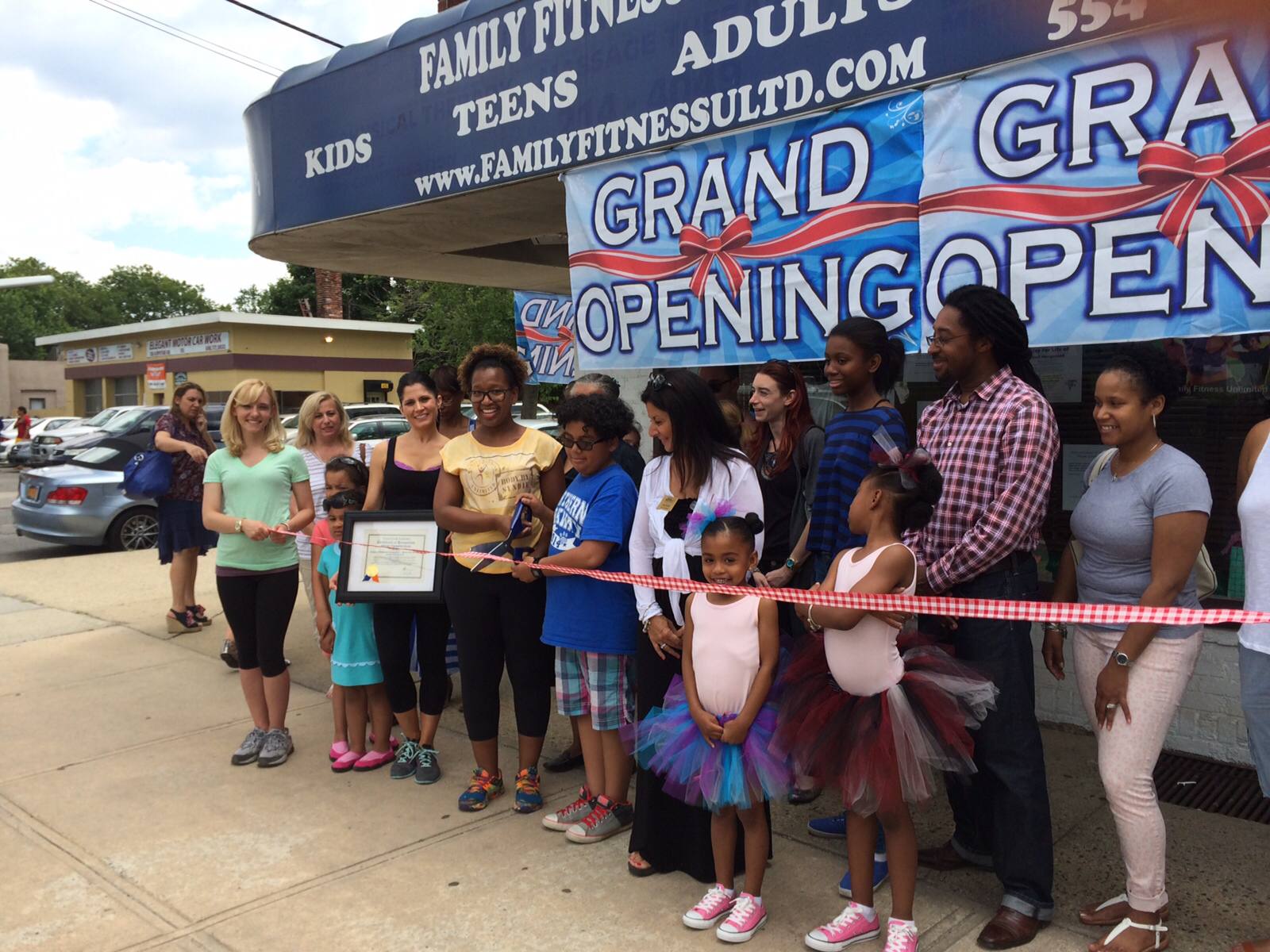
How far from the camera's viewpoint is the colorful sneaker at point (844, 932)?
10.1 feet

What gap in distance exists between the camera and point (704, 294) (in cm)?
483

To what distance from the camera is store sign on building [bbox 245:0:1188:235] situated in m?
4.01

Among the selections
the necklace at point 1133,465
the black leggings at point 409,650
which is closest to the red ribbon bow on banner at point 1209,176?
the necklace at point 1133,465

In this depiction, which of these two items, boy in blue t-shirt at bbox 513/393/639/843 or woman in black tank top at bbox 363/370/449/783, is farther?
woman in black tank top at bbox 363/370/449/783

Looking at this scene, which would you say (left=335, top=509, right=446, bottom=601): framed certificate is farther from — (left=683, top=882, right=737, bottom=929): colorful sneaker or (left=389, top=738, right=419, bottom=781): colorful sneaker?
(left=683, top=882, right=737, bottom=929): colorful sneaker

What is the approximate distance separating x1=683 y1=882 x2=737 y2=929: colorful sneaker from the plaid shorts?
2.62 ft

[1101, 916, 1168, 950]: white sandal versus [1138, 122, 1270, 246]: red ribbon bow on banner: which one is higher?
[1138, 122, 1270, 246]: red ribbon bow on banner

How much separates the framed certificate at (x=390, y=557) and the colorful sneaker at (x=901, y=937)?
245 centimetres

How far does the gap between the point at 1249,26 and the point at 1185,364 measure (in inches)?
83.3

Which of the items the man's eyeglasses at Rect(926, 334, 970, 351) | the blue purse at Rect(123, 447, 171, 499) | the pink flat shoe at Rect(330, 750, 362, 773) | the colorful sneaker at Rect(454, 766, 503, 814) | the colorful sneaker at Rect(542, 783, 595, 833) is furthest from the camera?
the blue purse at Rect(123, 447, 171, 499)

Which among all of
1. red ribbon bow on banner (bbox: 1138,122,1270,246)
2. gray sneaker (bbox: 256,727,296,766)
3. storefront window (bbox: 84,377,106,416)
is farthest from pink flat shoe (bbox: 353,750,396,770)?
storefront window (bbox: 84,377,106,416)

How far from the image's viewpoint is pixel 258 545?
4.88 m

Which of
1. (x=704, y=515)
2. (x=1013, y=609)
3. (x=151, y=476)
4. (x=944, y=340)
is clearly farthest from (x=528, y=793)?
(x=151, y=476)

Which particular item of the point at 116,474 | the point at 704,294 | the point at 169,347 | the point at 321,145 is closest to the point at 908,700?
the point at 704,294
